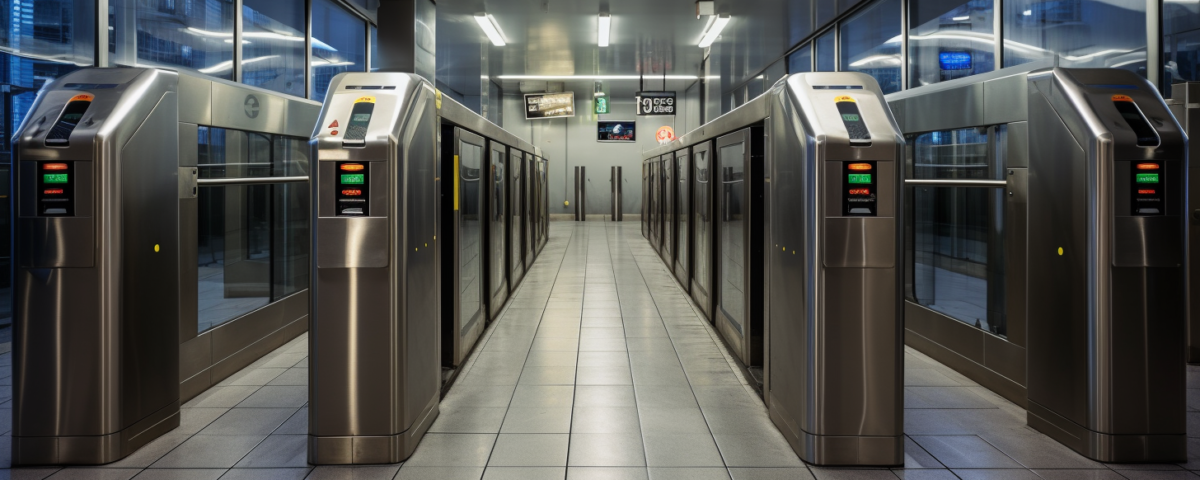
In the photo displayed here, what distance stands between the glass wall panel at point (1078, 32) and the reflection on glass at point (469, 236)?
4078 mm

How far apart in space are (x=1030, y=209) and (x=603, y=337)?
10.2ft

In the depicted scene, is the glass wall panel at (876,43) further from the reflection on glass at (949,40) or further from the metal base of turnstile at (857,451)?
the metal base of turnstile at (857,451)

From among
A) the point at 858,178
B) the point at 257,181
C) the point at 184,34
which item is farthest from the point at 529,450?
the point at 184,34

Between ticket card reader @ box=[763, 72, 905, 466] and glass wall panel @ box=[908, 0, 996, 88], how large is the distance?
10.8 ft

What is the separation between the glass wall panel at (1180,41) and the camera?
Answer: 442 cm

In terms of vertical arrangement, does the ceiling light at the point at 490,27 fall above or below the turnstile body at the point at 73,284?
above

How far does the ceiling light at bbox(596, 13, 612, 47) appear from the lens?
10273mm

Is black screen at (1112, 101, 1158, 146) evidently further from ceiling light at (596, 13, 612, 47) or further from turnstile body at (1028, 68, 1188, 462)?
ceiling light at (596, 13, 612, 47)

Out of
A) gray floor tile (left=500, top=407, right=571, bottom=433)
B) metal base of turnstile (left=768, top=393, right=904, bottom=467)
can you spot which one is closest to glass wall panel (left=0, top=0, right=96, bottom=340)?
gray floor tile (left=500, top=407, right=571, bottom=433)

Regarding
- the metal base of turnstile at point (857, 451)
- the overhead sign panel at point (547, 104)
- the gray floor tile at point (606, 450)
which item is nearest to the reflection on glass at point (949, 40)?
the metal base of turnstile at point (857, 451)

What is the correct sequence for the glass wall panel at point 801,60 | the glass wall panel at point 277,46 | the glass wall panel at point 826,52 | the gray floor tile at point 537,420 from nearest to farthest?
1. the gray floor tile at point 537,420
2. the glass wall panel at point 277,46
3. the glass wall panel at point 826,52
4. the glass wall panel at point 801,60

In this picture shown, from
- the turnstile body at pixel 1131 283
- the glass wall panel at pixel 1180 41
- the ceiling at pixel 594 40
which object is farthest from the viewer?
the ceiling at pixel 594 40

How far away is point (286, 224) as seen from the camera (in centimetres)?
582

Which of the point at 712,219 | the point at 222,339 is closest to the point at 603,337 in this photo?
the point at 712,219
